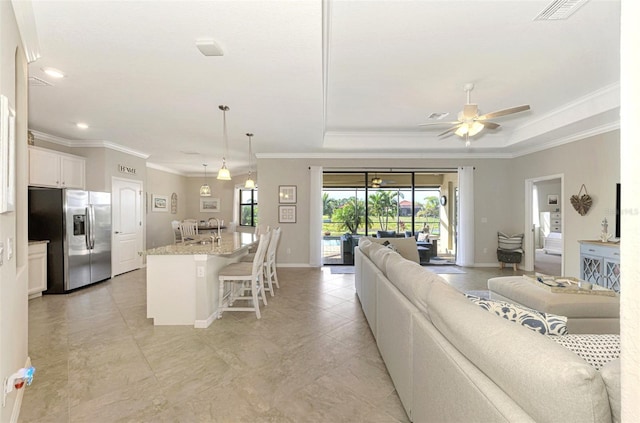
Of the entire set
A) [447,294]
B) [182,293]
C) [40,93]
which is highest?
[40,93]

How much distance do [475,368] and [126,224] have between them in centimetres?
683

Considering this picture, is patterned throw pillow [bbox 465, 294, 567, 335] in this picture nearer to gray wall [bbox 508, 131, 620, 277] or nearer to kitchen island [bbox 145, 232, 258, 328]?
kitchen island [bbox 145, 232, 258, 328]

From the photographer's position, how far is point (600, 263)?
4156mm

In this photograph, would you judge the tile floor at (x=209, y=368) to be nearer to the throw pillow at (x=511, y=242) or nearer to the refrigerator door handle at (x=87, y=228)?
the refrigerator door handle at (x=87, y=228)

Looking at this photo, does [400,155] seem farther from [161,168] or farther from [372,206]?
[161,168]

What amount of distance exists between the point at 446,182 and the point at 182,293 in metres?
7.23

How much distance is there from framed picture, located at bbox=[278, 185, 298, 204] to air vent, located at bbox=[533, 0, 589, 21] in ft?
17.0

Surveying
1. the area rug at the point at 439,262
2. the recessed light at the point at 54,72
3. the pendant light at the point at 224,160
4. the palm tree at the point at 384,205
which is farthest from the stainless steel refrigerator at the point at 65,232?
the area rug at the point at 439,262

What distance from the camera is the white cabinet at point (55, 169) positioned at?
4715 mm

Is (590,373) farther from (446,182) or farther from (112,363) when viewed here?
(446,182)

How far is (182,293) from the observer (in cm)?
334

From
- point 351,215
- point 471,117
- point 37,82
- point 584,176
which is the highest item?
point 37,82

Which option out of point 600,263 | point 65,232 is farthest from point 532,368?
point 65,232

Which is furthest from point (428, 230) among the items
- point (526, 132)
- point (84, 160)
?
point (84, 160)
